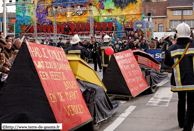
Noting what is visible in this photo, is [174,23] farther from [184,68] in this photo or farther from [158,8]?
[184,68]

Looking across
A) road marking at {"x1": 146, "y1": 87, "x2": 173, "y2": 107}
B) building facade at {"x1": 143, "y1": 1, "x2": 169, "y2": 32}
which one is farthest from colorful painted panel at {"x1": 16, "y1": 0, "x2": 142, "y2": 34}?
road marking at {"x1": 146, "y1": 87, "x2": 173, "y2": 107}

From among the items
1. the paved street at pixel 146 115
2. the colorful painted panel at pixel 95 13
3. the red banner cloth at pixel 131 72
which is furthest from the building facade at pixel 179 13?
the paved street at pixel 146 115

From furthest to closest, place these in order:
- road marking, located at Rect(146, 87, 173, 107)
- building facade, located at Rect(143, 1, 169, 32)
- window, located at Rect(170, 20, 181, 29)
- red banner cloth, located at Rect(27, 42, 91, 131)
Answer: building facade, located at Rect(143, 1, 169, 32) → window, located at Rect(170, 20, 181, 29) → road marking, located at Rect(146, 87, 173, 107) → red banner cloth, located at Rect(27, 42, 91, 131)

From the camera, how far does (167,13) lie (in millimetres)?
60688

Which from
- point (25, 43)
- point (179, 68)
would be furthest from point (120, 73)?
point (25, 43)

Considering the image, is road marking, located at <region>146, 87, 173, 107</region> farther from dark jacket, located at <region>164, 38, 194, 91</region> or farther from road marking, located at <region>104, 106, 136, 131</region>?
dark jacket, located at <region>164, 38, 194, 91</region>

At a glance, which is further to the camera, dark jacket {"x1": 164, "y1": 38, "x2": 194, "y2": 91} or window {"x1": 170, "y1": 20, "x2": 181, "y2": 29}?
window {"x1": 170, "y1": 20, "x2": 181, "y2": 29}

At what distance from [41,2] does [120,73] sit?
137 ft

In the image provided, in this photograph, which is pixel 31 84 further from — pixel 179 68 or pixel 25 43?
pixel 179 68

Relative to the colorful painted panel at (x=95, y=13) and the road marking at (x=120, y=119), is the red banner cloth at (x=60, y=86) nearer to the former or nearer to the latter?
the road marking at (x=120, y=119)

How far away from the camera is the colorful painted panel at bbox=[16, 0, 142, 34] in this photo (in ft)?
131

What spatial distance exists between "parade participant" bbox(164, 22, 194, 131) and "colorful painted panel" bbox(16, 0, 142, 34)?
1251 inches

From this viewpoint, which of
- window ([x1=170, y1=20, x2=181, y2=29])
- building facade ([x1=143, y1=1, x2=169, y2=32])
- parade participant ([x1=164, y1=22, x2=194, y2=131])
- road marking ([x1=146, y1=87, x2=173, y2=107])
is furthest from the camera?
building facade ([x1=143, y1=1, x2=169, y2=32])

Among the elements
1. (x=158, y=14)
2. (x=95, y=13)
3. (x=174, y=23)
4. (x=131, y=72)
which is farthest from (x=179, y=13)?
(x=131, y=72)
